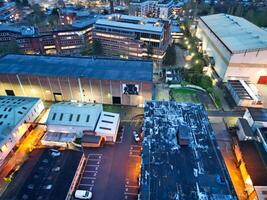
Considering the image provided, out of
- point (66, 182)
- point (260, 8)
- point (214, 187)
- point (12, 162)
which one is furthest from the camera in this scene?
point (260, 8)

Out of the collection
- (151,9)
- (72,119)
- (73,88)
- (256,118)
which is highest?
(73,88)

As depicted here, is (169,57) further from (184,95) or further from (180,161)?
(180,161)

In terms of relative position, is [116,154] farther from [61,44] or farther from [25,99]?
[61,44]

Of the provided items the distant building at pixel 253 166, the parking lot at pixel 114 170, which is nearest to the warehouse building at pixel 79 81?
the parking lot at pixel 114 170

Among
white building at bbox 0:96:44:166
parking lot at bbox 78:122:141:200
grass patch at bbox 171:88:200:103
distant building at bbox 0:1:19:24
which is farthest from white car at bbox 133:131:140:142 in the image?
distant building at bbox 0:1:19:24

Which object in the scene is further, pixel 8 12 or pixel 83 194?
pixel 8 12

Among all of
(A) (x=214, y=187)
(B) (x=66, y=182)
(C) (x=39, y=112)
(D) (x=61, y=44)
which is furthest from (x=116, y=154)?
(D) (x=61, y=44)

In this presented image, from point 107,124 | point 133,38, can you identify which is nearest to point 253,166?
point 107,124
